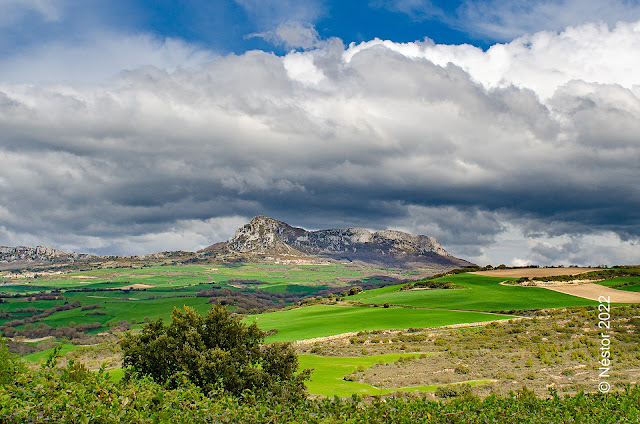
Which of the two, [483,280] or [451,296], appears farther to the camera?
[483,280]

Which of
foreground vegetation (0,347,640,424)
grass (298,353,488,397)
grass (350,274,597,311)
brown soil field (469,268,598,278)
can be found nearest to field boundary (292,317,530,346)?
grass (298,353,488,397)

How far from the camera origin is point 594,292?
8756 cm

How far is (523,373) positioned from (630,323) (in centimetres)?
2736

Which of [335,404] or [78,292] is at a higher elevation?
[335,404]

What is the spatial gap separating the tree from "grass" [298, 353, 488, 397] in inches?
88.8

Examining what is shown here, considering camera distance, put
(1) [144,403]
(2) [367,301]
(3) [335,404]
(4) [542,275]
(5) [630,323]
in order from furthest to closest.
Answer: (4) [542,275]
(2) [367,301]
(5) [630,323]
(3) [335,404]
(1) [144,403]

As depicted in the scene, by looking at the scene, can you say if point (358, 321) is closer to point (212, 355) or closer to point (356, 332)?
point (356, 332)

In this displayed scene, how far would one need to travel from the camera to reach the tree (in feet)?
55.8

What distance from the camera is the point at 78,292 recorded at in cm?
18962

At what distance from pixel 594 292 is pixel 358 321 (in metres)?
48.3

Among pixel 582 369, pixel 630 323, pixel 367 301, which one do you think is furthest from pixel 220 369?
pixel 367 301

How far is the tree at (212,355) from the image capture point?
55.8 ft

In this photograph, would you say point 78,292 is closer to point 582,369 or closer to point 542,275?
point 542,275

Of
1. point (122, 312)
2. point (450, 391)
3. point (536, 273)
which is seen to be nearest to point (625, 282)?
point (536, 273)
